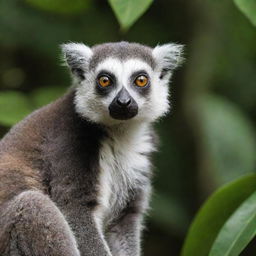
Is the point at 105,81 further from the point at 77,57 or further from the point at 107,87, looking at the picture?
the point at 77,57

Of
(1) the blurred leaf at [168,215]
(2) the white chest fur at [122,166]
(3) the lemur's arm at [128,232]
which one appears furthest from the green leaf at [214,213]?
(1) the blurred leaf at [168,215]

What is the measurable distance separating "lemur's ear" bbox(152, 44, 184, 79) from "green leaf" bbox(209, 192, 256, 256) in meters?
1.95

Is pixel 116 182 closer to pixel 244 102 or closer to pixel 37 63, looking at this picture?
pixel 37 63

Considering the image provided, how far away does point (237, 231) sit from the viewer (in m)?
4.54

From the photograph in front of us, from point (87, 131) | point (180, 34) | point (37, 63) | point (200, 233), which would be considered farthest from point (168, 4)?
point (200, 233)

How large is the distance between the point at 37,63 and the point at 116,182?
496 centimetres

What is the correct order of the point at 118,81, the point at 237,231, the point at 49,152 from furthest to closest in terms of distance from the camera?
1. the point at 118,81
2. the point at 49,152
3. the point at 237,231

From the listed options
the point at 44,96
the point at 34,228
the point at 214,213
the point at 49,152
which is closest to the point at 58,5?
the point at 44,96

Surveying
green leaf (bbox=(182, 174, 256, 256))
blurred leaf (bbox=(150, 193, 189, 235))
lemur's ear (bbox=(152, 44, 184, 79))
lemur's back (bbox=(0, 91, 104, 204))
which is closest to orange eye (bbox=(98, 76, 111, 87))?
lemur's back (bbox=(0, 91, 104, 204))

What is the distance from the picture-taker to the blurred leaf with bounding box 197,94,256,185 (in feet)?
27.8

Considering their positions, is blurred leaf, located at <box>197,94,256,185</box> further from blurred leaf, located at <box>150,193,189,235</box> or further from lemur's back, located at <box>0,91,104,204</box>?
lemur's back, located at <box>0,91,104,204</box>

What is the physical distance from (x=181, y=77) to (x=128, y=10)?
558 centimetres

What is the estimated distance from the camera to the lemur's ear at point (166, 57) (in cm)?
612

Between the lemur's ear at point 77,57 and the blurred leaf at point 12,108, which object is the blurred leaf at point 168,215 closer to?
the blurred leaf at point 12,108
